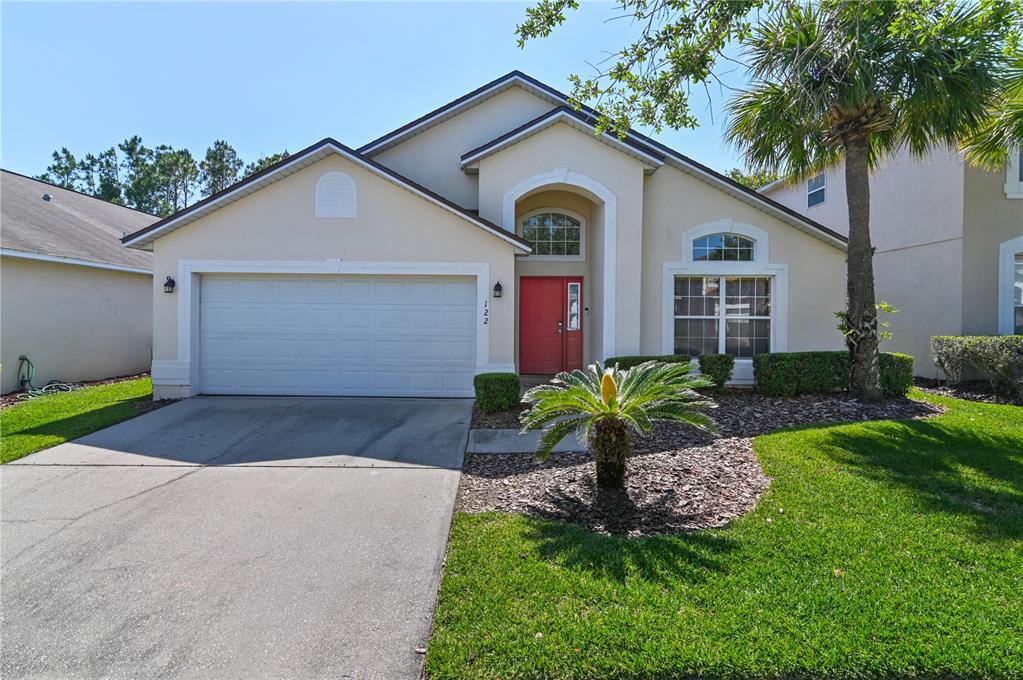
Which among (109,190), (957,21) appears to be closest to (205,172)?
(109,190)

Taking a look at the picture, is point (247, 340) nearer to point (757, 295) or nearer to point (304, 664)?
point (304, 664)

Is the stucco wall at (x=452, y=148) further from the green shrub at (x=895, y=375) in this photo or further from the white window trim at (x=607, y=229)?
the green shrub at (x=895, y=375)

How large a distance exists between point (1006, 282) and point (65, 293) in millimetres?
21314

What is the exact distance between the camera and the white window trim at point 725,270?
10.4 meters

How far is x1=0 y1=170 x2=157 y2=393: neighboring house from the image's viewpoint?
1057 cm

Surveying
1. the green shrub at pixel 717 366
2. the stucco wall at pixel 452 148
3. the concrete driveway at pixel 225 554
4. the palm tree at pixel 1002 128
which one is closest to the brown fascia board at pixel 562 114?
the stucco wall at pixel 452 148

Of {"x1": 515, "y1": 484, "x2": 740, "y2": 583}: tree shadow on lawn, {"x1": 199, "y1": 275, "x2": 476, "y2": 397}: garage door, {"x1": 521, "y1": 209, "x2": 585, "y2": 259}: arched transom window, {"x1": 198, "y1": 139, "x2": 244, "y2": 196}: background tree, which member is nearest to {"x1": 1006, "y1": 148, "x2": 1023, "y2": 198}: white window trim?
{"x1": 521, "y1": 209, "x2": 585, "y2": 259}: arched transom window

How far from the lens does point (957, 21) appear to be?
623cm

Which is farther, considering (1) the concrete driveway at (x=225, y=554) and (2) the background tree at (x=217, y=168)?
(2) the background tree at (x=217, y=168)

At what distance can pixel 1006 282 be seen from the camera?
36.1 ft

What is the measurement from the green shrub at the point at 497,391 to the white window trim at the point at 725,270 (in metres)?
3.79

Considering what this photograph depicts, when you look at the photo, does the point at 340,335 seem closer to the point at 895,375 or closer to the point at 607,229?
the point at 607,229

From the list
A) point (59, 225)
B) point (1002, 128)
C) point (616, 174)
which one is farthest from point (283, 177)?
point (1002, 128)

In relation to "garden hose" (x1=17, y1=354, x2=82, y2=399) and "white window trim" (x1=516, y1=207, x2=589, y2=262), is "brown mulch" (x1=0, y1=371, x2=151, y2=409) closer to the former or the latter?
"garden hose" (x1=17, y1=354, x2=82, y2=399)
